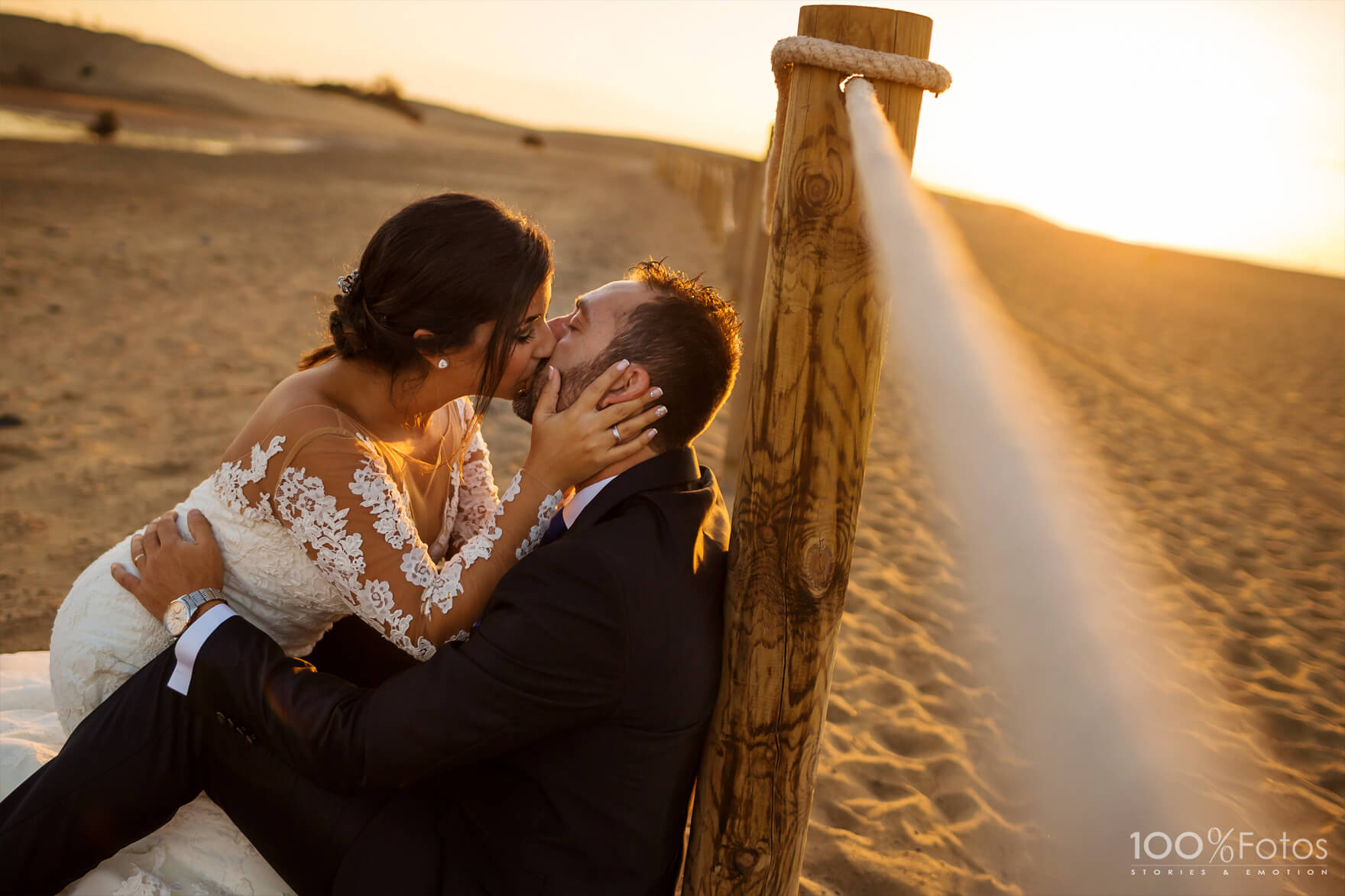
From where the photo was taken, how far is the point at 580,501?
216 centimetres

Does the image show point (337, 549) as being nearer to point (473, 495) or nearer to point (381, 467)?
point (381, 467)

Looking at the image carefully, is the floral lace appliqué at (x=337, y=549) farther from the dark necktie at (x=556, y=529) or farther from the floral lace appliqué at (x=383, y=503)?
the dark necktie at (x=556, y=529)

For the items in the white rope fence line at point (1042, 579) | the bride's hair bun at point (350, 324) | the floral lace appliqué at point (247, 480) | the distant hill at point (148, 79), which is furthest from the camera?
the distant hill at point (148, 79)

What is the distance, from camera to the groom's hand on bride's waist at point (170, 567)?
90.1 inches

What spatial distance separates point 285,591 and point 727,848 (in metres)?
1.42

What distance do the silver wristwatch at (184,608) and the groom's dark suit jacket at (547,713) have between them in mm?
201

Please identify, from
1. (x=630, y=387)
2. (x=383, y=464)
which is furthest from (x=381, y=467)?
(x=630, y=387)

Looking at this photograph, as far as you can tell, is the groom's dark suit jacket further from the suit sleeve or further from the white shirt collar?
the white shirt collar

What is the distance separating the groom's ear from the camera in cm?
209

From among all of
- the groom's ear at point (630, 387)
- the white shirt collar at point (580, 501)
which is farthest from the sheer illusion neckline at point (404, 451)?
the groom's ear at point (630, 387)

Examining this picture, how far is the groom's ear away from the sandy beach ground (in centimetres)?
121

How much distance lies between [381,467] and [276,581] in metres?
0.50

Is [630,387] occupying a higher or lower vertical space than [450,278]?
lower

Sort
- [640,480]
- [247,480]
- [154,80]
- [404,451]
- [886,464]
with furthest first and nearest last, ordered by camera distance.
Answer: [154,80]
[886,464]
[404,451]
[247,480]
[640,480]
